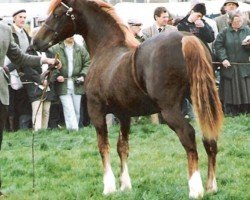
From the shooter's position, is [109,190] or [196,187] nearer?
[196,187]

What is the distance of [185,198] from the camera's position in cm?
724

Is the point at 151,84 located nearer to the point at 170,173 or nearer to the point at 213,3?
the point at 170,173

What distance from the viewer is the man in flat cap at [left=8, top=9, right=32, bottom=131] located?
1360 cm

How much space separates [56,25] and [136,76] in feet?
5.11

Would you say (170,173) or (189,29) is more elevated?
(189,29)

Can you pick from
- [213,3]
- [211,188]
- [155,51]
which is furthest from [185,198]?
[213,3]

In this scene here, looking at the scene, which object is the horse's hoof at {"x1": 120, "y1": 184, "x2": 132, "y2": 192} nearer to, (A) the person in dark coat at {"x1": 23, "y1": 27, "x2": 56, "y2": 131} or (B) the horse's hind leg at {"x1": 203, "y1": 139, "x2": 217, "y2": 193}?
(B) the horse's hind leg at {"x1": 203, "y1": 139, "x2": 217, "y2": 193}

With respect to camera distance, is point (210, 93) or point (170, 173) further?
point (170, 173)

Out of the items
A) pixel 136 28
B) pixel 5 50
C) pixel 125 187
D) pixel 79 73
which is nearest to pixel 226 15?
pixel 136 28

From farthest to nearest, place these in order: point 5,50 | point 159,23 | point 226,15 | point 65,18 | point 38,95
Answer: point 226,15 < point 159,23 < point 38,95 < point 65,18 < point 5,50

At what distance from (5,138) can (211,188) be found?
21.0ft

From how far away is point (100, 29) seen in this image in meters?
8.48

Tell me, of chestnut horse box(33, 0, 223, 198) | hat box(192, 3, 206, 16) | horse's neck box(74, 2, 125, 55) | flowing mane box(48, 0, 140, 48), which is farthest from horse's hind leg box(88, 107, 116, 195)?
hat box(192, 3, 206, 16)

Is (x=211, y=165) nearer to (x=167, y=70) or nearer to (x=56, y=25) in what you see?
(x=167, y=70)
